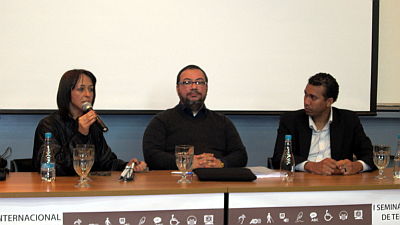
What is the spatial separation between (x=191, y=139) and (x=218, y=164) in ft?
1.40

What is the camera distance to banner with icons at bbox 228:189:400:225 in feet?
5.54

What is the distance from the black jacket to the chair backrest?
95 millimetres

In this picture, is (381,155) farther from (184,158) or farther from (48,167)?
(48,167)

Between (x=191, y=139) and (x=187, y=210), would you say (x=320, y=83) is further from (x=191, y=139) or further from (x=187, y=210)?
(x=187, y=210)

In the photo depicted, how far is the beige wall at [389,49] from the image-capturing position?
11.8 feet

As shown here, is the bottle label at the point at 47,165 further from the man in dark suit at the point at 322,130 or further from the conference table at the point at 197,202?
the man in dark suit at the point at 322,130

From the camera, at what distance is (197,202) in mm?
1668

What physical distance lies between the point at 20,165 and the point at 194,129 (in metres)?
1.16

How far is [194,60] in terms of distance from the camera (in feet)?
11.0

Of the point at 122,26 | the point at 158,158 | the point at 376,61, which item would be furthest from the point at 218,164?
the point at 376,61

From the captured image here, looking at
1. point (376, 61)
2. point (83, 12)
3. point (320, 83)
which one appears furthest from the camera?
point (376, 61)

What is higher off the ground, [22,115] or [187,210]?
[22,115]

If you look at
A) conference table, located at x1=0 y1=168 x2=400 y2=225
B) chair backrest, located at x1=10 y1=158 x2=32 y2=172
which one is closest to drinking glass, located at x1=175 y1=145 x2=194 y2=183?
conference table, located at x1=0 y1=168 x2=400 y2=225

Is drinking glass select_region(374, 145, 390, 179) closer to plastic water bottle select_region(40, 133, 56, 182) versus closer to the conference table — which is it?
the conference table
